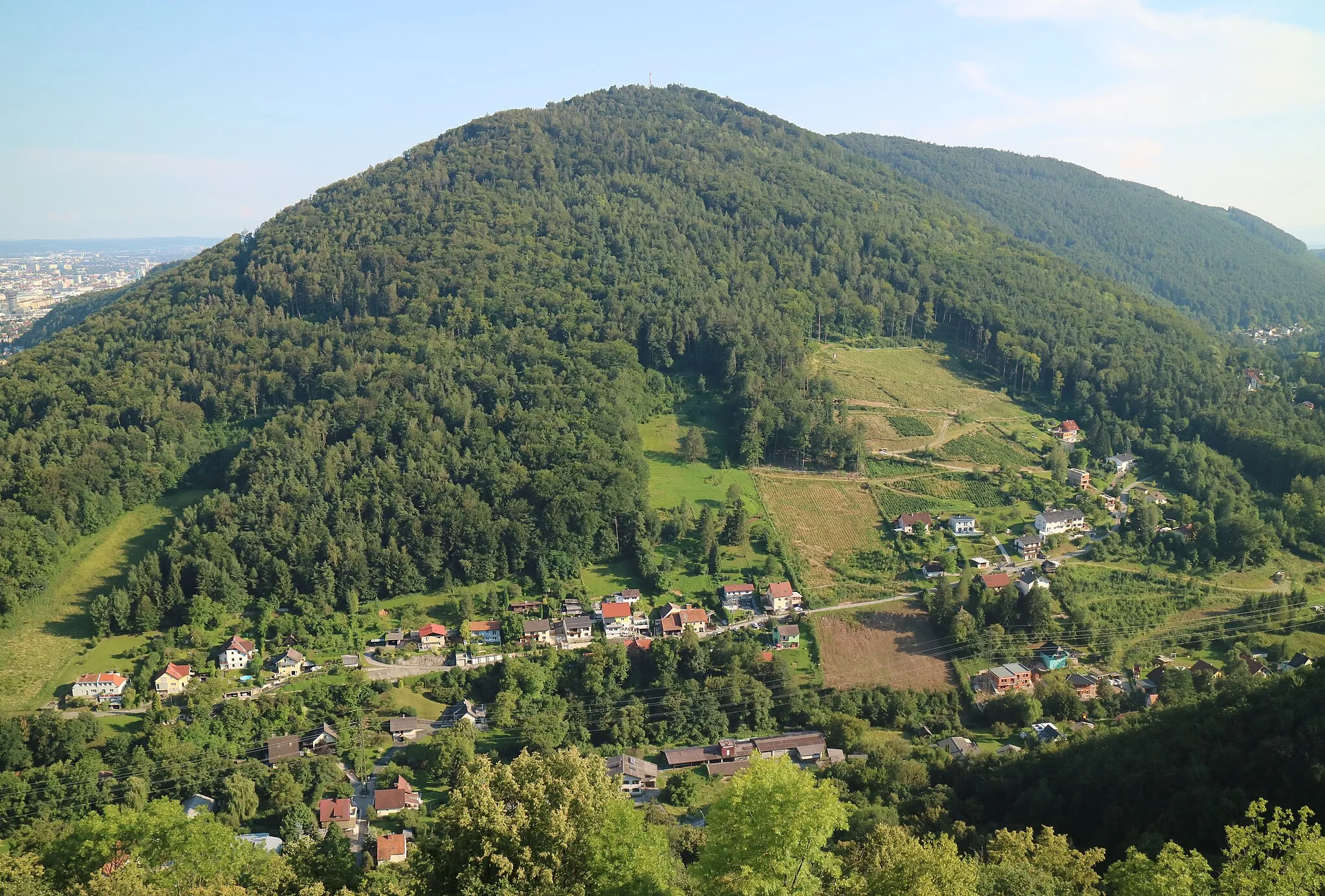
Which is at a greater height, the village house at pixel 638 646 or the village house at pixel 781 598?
the village house at pixel 781 598

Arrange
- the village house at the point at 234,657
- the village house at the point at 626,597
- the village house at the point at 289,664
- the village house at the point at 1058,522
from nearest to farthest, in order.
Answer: the village house at the point at 289,664
the village house at the point at 234,657
the village house at the point at 626,597
the village house at the point at 1058,522

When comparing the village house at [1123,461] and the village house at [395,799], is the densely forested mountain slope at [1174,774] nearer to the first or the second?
the village house at [395,799]

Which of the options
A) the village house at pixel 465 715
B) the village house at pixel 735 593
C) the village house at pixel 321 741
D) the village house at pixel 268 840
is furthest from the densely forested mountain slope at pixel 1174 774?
the village house at pixel 321 741

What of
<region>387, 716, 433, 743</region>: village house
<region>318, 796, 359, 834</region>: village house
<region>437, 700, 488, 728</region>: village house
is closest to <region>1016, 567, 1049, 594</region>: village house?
<region>437, 700, 488, 728</region>: village house

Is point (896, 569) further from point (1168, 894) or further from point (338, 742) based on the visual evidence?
point (1168, 894)

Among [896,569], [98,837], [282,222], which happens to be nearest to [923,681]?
[896,569]

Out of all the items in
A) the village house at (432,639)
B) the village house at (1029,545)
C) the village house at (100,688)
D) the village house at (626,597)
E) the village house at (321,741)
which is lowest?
the village house at (321,741)

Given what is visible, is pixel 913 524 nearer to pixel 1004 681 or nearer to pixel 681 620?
pixel 1004 681
